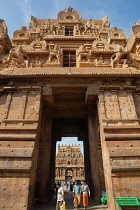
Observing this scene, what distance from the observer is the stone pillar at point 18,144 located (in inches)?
270

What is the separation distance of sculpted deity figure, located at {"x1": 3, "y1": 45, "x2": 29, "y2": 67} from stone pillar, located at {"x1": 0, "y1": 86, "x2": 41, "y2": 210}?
2.69 metres

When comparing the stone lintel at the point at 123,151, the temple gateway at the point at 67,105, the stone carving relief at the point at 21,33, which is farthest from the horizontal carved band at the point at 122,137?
the stone carving relief at the point at 21,33

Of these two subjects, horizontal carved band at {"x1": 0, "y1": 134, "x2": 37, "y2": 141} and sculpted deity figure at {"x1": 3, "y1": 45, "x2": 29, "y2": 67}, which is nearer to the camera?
horizontal carved band at {"x1": 0, "y1": 134, "x2": 37, "y2": 141}

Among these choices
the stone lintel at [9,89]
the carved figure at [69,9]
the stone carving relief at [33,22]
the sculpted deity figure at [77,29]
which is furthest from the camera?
the carved figure at [69,9]

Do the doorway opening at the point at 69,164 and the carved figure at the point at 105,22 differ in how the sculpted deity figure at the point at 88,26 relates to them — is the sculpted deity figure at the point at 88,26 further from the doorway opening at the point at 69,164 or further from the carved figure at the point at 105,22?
the doorway opening at the point at 69,164

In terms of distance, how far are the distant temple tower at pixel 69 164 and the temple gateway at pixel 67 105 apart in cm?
2605

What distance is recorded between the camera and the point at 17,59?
11.7 meters

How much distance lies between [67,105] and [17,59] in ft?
18.3

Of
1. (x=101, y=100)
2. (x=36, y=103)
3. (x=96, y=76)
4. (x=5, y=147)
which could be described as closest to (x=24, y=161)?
(x=5, y=147)

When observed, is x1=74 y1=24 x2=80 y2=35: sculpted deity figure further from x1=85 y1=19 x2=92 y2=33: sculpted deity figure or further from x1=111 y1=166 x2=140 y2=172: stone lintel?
x1=111 y1=166 x2=140 y2=172: stone lintel

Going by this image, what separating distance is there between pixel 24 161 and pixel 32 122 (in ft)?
7.27

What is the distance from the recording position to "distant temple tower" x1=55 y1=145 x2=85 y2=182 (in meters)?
39.0

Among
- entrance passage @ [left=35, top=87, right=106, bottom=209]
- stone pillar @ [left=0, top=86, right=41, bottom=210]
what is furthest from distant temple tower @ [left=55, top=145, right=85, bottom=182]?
stone pillar @ [left=0, top=86, right=41, bottom=210]

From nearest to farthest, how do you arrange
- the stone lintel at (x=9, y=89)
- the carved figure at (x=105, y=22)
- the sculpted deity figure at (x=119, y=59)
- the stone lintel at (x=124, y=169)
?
the stone lintel at (x=124, y=169) → the stone lintel at (x=9, y=89) → the sculpted deity figure at (x=119, y=59) → the carved figure at (x=105, y=22)
